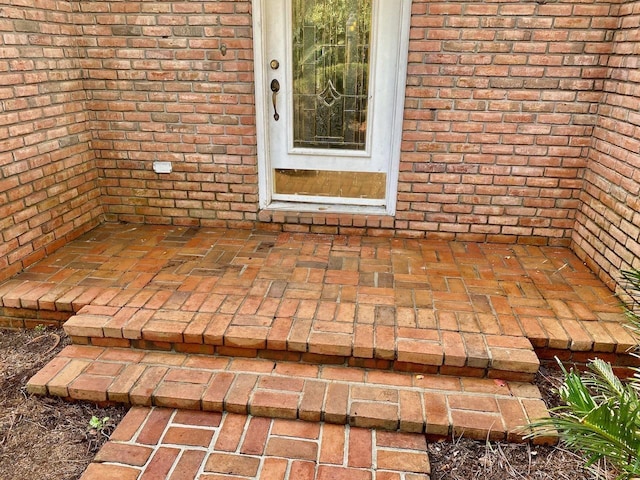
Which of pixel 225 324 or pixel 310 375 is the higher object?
pixel 225 324

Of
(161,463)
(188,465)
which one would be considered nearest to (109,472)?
(161,463)

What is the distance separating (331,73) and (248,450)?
2497 mm

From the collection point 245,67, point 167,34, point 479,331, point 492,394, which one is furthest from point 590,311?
point 167,34

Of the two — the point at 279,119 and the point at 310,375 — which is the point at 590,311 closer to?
the point at 310,375

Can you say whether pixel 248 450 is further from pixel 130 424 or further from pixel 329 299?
pixel 329 299

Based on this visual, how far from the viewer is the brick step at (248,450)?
1836 millimetres

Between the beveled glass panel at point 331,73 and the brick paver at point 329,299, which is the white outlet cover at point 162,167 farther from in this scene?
the beveled glass panel at point 331,73

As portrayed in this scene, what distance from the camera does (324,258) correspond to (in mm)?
3182

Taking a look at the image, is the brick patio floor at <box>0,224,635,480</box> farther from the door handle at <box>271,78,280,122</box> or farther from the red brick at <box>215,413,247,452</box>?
the door handle at <box>271,78,280,122</box>

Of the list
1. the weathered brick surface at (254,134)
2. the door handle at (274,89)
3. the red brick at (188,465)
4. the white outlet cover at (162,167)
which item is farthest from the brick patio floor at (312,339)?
the door handle at (274,89)

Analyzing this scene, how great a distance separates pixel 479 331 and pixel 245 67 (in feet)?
7.65

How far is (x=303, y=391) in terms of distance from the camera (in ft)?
7.10

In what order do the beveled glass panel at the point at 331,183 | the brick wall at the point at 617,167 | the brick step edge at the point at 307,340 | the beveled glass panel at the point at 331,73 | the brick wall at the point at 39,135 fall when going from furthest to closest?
the beveled glass panel at the point at 331,183, the beveled glass panel at the point at 331,73, the brick wall at the point at 39,135, the brick wall at the point at 617,167, the brick step edge at the point at 307,340

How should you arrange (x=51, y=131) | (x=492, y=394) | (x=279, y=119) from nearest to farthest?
(x=492, y=394)
(x=51, y=131)
(x=279, y=119)
